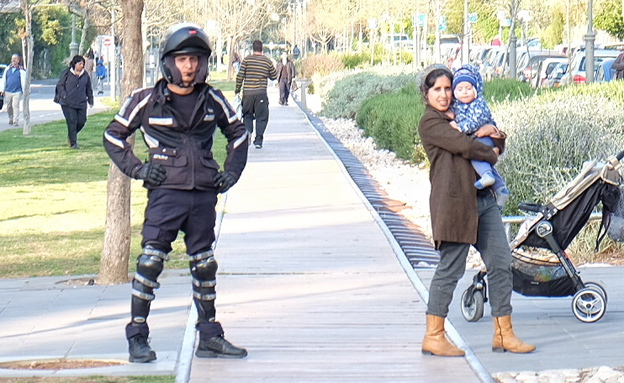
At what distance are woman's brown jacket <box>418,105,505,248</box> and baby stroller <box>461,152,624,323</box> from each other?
95 centimetres

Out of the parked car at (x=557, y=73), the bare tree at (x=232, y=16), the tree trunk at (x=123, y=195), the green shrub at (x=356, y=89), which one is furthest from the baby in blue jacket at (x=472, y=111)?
the bare tree at (x=232, y=16)

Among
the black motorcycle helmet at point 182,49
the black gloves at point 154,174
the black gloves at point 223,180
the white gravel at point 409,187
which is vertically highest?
the black motorcycle helmet at point 182,49

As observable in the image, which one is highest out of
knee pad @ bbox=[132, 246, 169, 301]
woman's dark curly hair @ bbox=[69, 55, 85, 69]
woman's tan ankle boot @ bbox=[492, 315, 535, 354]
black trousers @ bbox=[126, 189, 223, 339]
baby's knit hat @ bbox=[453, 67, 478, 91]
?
baby's knit hat @ bbox=[453, 67, 478, 91]

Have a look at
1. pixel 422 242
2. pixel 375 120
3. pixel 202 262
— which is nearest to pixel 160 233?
pixel 202 262

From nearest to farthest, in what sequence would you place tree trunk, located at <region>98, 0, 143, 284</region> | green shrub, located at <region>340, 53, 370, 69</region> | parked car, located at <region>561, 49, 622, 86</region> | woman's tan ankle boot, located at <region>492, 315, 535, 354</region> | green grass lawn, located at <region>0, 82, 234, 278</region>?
woman's tan ankle boot, located at <region>492, 315, 535, 354</region>, tree trunk, located at <region>98, 0, 143, 284</region>, green grass lawn, located at <region>0, 82, 234, 278</region>, parked car, located at <region>561, 49, 622, 86</region>, green shrub, located at <region>340, 53, 370, 69</region>

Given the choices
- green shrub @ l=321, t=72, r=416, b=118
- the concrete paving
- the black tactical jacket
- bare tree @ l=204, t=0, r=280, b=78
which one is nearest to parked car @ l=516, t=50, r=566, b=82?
green shrub @ l=321, t=72, r=416, b=118

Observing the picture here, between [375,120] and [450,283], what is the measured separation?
15.9 m

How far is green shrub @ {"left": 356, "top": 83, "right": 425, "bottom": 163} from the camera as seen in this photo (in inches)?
685

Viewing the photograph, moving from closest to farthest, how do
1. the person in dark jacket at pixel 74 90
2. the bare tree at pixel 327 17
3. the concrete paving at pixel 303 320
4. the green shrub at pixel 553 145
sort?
the concrete paving at pixel 303 320 < the green shrub at pixel 553 145 < the person in dark jacket at pixel 74 90 < the bare tree at pixel 327 17

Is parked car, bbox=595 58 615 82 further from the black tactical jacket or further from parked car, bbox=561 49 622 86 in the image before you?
the black tactical jacket

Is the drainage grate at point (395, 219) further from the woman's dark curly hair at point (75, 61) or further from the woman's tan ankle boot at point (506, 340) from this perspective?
the woman's dark curly hair at point (75, 61)

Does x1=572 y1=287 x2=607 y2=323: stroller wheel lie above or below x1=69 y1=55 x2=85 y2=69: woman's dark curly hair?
below

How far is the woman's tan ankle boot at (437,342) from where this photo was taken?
6250mm

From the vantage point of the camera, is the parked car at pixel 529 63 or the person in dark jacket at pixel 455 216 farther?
the parked car at pixel 529 63
